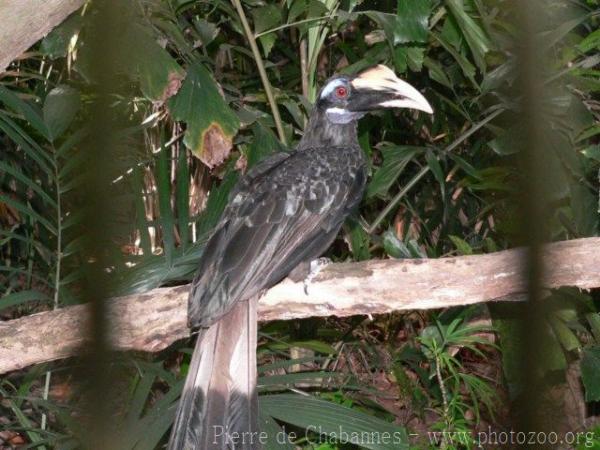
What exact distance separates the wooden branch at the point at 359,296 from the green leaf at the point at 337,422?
0.80 feet

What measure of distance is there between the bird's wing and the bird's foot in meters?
0.04

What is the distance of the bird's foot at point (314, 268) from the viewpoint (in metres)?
2.32

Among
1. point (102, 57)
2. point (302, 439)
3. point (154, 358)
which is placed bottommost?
point (302, 439)

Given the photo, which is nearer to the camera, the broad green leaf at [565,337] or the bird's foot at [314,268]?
the bird's foot at [314,268]

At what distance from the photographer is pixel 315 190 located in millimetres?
2609

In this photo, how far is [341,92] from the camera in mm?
2949

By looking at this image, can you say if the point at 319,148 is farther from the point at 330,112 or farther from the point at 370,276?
the point at 370,276

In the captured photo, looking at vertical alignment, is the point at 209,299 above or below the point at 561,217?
below

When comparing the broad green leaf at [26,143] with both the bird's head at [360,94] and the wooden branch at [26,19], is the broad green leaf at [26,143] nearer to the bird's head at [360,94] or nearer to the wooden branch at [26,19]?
the bird's head at [360,94]

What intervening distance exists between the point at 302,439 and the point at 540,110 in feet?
8.60

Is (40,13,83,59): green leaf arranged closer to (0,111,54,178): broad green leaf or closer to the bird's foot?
(0,111,54,178): broad green leaf

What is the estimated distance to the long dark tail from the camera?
6.33ft

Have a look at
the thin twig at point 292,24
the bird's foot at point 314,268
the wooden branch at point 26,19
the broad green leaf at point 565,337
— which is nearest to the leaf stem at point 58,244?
the bird's foot at point 314,268

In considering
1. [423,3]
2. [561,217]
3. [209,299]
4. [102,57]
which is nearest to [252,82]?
[423,3]
